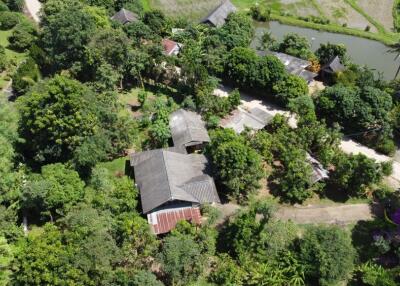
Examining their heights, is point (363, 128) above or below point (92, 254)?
below

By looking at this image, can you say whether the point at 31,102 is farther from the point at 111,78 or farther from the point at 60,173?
the point at 111,78

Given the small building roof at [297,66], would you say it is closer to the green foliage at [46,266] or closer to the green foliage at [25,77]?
the green foliage at [25,77]

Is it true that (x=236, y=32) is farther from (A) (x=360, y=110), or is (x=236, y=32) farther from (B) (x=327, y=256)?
(B) (x=327, y=256)

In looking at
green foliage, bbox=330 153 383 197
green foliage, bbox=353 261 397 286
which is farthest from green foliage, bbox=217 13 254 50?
green foliage, bbox=353 261 397 286

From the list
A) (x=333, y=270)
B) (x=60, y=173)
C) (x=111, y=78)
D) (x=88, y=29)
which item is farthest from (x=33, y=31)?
(x=333, y=270)

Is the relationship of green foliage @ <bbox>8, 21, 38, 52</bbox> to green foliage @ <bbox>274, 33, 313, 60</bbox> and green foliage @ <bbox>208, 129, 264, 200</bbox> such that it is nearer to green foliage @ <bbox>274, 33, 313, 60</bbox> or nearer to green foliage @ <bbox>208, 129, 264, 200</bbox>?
green foliage @ <bbox>208, 129, 264, 200</bbox>

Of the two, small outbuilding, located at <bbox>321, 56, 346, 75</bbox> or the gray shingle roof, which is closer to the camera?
the gray shingle roof

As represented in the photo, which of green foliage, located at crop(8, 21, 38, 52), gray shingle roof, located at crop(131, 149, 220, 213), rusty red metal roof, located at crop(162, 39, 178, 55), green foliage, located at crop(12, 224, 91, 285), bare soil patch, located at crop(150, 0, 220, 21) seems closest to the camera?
green foliage, located at crop(12, 224, 91, 285)

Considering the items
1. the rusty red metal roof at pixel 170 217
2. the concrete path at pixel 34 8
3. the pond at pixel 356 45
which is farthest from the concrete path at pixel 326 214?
the concrete path at pixel 34 8
